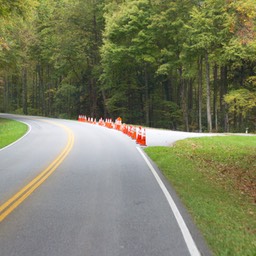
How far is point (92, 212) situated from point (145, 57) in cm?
3163

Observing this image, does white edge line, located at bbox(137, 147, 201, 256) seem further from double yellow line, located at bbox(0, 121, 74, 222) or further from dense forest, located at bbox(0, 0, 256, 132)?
dense forest, located at bbox(0, 0, 256, 132)

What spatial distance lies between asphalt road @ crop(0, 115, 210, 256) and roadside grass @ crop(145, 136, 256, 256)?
35 centimetres

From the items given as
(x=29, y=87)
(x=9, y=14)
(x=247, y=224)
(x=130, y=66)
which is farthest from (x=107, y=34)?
(x=29, y=87)

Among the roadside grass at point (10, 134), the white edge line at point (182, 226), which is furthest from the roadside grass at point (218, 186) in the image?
the roadside grass at point (10, 134)

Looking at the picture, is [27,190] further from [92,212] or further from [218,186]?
[218,186]

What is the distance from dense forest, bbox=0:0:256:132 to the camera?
31594mm

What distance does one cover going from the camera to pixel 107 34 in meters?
38.8

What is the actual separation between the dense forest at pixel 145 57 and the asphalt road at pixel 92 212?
13.7 m

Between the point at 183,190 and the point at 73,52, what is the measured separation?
137 ft

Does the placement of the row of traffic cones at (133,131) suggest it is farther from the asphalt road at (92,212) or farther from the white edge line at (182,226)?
the white edge line at (182,226)

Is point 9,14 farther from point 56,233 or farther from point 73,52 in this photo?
point 73,52

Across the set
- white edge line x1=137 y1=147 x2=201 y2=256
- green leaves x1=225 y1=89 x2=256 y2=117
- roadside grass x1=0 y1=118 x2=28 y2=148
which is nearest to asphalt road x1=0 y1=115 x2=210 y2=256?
white edge line x1=137 y1=147 x2=201 y2=256

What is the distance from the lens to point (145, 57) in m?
37.3

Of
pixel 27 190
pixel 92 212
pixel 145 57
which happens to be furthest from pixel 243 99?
pixel 92 212
